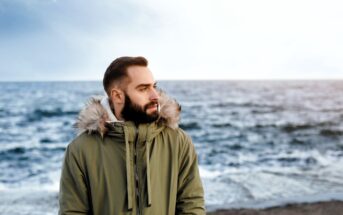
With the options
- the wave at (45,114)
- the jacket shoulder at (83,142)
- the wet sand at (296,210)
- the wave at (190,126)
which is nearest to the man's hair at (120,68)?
the jacket shoulder at (83,142)

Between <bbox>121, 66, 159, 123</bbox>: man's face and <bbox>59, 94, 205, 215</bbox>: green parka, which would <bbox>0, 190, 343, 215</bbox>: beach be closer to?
<bbox>59, 94, 205, 215</bbox>: green parka

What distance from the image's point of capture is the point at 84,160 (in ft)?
7.18

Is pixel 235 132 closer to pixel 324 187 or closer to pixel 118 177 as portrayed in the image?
pixel 324 187

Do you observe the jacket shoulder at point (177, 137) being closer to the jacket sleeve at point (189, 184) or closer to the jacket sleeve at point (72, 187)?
the jacket sleeve at point (189, 184)

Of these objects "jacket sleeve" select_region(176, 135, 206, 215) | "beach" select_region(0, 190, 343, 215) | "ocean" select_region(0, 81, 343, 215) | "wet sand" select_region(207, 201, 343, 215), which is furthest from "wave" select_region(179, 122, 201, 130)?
"jacket sleeve" select_region(176, 135, 206, 215)

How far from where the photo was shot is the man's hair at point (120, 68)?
218cm

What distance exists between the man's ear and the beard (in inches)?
1.0

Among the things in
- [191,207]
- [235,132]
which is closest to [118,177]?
[191,207]

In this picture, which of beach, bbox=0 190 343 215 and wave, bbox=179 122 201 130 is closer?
beach, bbox=0 190 343 215

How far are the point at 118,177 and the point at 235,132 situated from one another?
69.1 feet

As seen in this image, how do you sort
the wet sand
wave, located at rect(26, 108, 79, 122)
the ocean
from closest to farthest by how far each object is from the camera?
1. the wet sand
2. the ocean
3. wave, located at rect(26, 108, 79, 122)

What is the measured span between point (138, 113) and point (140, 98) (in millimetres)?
70

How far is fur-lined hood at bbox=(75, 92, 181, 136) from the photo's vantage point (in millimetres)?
2186

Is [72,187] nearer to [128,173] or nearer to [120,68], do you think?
[128,173]
